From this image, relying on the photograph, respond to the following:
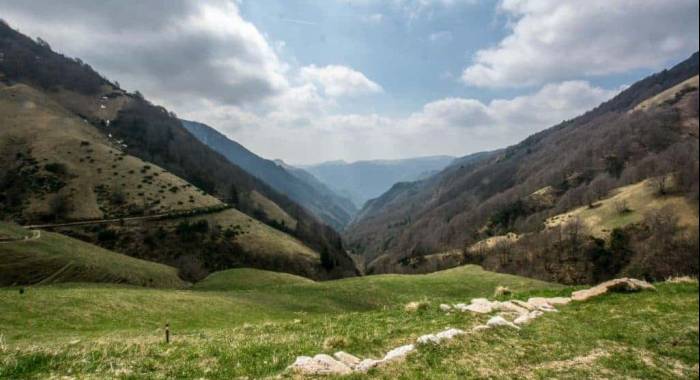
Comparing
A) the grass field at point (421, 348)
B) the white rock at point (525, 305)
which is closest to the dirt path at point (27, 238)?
the grass field at point (421, 348)

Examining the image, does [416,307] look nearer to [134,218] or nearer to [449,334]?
[449,334]

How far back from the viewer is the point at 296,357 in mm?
11961

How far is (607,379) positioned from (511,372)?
2355 millimetres

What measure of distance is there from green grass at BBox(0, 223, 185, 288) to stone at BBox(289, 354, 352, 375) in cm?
Result: 5120

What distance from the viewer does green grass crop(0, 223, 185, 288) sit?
47.3m

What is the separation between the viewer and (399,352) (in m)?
12.1

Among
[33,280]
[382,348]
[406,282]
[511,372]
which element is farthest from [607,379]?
[33,280]

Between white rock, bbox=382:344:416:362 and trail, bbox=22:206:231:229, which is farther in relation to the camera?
trail, bbox=22:206:231:229

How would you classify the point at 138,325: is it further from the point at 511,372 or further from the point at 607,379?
the point at 607,379

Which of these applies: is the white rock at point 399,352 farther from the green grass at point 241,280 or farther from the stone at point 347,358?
the green grass at point 241,280

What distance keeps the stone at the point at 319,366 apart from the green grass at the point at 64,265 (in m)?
51.2

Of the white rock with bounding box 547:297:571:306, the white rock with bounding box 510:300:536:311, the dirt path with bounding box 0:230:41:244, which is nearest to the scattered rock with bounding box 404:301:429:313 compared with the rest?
the white rock with bounding box 510:300:536:311

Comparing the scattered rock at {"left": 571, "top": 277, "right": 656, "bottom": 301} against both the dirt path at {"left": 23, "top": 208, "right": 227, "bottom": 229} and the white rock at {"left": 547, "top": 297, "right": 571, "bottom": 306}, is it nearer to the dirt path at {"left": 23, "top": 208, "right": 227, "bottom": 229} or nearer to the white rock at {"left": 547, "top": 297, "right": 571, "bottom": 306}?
the white rock at {"left": 547, "top": 297, "right": 571, "bottom": 306}

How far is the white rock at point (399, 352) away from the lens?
460 inches
